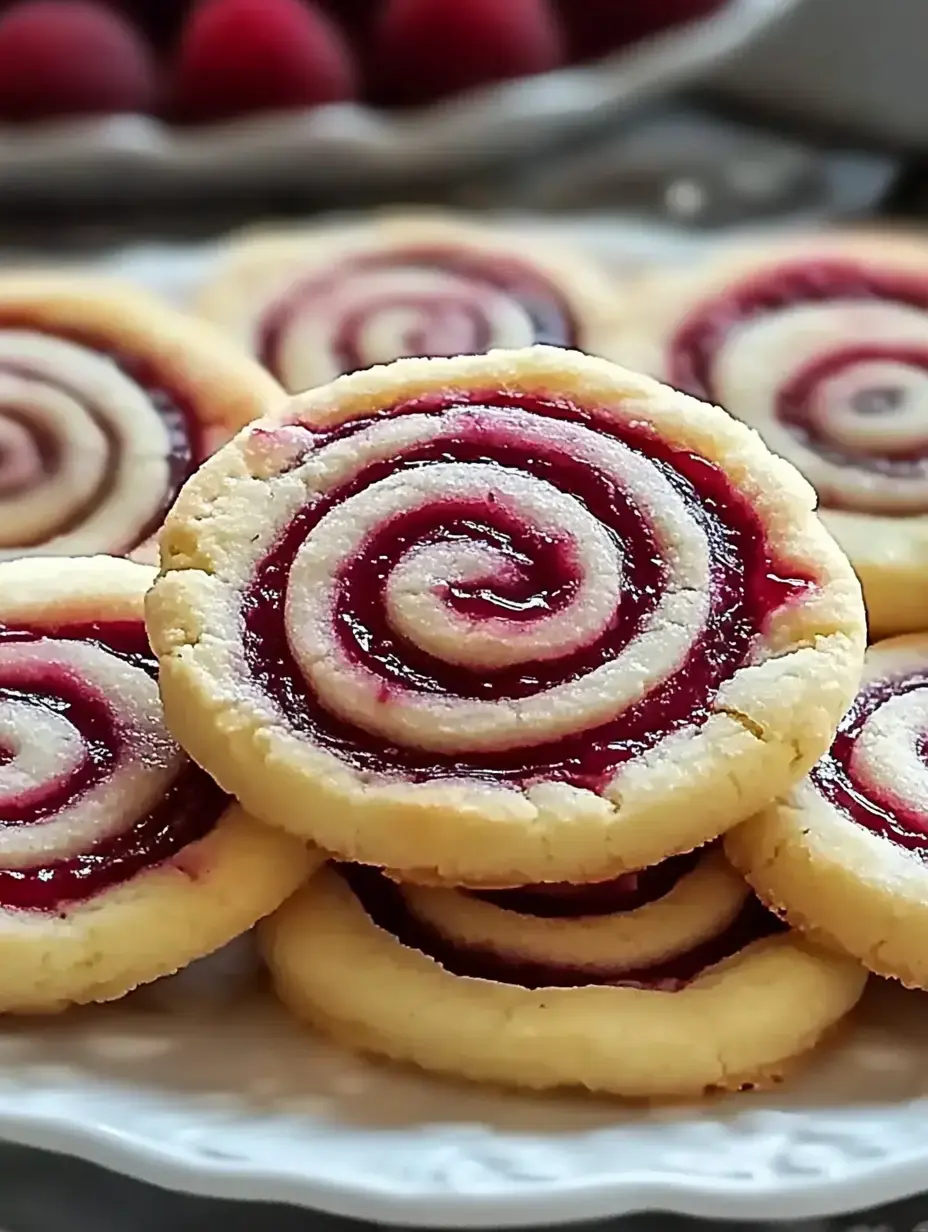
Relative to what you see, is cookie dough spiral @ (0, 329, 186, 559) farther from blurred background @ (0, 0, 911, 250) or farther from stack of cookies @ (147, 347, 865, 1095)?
blurred background @ (0, 0, 911, 250)

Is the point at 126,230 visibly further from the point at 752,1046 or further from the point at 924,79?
the point at 752,1046

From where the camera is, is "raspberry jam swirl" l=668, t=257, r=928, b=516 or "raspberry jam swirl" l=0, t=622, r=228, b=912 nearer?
"raspberry jam swirl" l=0, t=622, r=228, b=912

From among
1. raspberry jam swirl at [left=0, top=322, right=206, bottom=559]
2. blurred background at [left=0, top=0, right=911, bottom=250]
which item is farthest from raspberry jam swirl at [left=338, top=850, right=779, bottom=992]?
blurred background at [left=0, top=0, right=911, bottom=250]

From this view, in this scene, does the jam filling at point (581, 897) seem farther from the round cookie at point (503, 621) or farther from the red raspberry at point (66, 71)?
the red raspberry at point (66, 71)

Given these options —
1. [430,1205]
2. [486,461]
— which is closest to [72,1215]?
[430,1205]

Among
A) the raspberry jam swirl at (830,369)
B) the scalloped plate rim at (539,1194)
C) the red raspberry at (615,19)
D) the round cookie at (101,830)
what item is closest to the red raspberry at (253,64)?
the red raspberry at (615,19)
